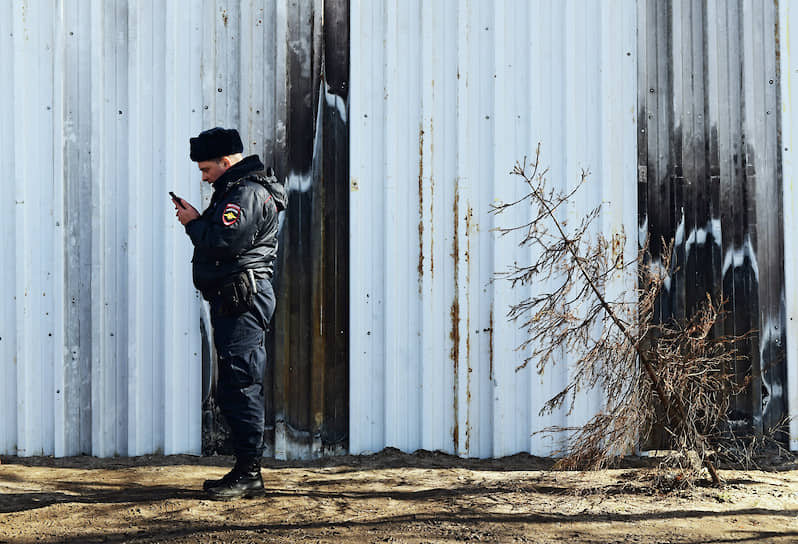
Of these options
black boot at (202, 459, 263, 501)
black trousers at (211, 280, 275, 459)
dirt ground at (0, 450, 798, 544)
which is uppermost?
black trousers at (211, 280, 275, 459)

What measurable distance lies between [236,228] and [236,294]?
0.29 meters

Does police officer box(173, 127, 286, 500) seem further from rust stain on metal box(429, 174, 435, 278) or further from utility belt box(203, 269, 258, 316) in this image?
rust stain on metal box(429, 174, 435, 278)

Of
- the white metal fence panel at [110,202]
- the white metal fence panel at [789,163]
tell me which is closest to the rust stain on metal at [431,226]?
the white metal fence panel at [110,202]

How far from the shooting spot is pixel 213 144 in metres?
3.25

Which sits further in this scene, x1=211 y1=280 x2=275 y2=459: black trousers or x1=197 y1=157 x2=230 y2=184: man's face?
x1=197 y1=157 x2=230 y2=184: man's face

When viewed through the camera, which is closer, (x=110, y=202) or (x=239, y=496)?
(x=239, y=496)

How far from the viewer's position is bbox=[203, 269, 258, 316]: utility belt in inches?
123

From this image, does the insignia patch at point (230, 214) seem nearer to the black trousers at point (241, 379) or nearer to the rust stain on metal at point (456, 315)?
the black trousers at point (241, 379)

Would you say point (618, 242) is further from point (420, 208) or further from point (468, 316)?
point (420, 208)

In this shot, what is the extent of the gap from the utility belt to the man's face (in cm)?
50

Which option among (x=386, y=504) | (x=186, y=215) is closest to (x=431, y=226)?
(x=186, y=215)

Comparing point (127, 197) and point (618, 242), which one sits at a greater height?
point (127, 197)

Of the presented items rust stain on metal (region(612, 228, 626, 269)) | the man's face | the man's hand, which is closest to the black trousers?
the man's hand

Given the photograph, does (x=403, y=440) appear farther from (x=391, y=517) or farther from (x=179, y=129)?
(x=179, y=129)
